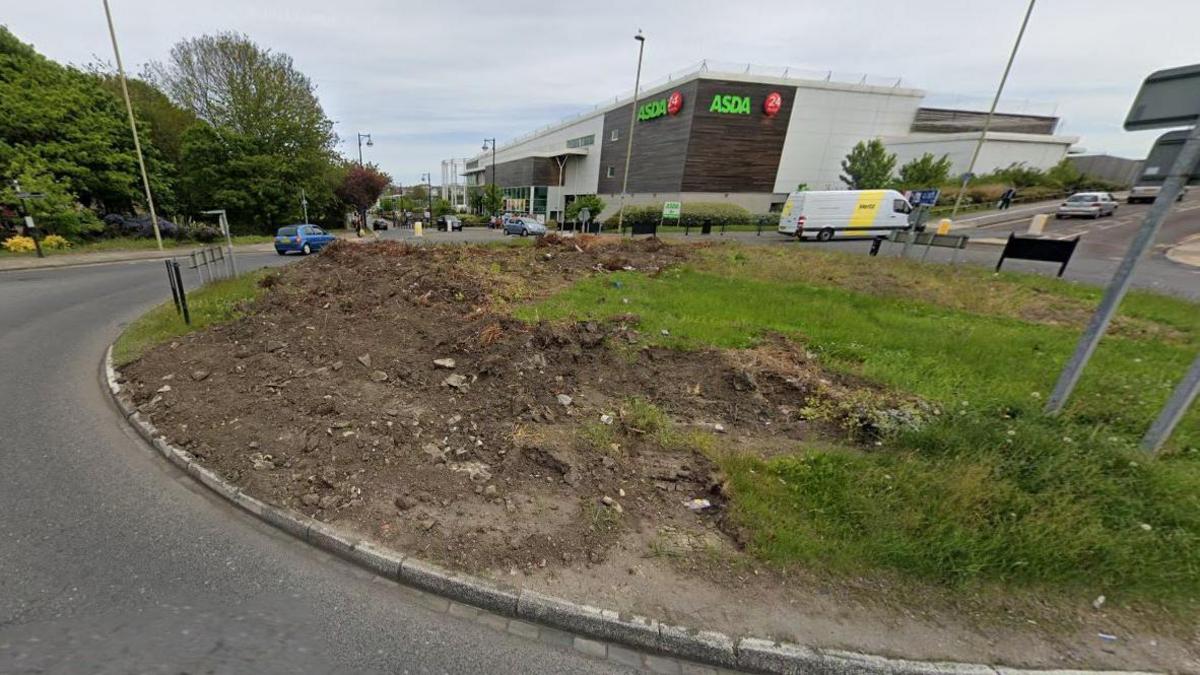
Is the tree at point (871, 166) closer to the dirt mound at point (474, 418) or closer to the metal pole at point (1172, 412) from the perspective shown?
the dirt mound at point (474, 418)

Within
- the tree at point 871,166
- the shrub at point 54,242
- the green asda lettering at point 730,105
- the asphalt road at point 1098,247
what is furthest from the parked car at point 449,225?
the tree at point 871,166

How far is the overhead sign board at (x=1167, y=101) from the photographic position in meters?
3.19

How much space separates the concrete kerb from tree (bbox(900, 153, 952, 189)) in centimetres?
4310

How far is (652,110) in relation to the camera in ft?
129

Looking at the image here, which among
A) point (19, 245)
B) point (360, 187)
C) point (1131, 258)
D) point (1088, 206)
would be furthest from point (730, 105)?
point (19, 245)

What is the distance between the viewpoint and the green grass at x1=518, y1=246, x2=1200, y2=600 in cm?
273

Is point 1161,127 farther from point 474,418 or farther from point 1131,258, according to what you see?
point 474,418

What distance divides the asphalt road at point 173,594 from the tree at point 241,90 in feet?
104

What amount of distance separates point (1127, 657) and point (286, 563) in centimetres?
496

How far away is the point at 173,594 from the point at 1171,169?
760 cm

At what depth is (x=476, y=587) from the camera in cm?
262

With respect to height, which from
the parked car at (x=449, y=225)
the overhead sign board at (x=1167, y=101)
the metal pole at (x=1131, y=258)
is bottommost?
the parked car at (x=449, y=225)

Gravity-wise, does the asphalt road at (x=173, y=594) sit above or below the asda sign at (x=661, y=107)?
below

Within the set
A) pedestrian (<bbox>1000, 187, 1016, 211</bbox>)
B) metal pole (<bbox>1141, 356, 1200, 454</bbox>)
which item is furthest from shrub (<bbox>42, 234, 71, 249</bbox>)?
pedestrian (<bbox>1000, 187, 1016, 211</bbox>)
